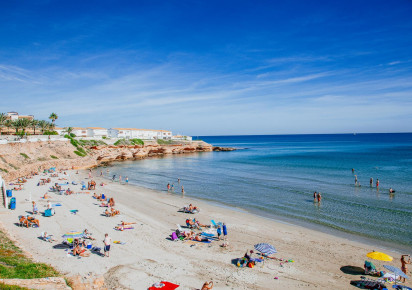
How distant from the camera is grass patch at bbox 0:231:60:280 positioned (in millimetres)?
10562

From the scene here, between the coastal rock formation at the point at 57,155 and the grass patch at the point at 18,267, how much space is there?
28924 millimetres

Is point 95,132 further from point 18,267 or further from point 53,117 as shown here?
point 18,267

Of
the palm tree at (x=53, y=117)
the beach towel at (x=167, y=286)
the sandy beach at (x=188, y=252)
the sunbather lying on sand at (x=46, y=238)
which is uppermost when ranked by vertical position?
the palm tree at (x=53, y=117)

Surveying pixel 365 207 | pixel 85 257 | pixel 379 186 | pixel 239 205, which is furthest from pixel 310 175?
pixel 85 257

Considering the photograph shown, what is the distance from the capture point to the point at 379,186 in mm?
36438

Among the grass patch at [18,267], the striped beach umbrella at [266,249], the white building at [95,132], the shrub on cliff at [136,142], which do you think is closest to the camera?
the grass patch at [18,267]

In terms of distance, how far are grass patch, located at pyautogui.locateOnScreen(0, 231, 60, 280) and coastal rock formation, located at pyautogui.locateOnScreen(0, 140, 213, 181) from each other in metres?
28.9

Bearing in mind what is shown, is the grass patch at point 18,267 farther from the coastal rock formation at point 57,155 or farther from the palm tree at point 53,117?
the palm tree at point 53,117

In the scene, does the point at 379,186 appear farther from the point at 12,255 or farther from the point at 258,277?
the point at 12,255

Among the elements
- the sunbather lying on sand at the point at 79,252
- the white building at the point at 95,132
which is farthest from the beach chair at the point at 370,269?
the white building at the point at 95,132

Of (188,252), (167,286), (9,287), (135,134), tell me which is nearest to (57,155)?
(135,134)

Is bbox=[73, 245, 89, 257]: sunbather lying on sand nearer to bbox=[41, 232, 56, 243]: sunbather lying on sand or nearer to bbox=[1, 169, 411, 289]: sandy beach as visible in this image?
bbox=[1, 169, 411, 289]: sandy beach

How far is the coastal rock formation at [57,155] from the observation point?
42844 mm

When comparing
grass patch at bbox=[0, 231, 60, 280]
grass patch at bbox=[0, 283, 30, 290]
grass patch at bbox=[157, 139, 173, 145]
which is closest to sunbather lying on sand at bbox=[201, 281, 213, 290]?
grass patch at bbox=[0, 231, 60, 280]
